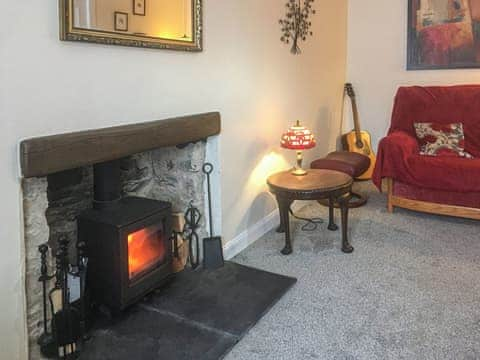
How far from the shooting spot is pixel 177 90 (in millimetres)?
2383

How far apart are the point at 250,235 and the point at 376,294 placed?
3.31ft

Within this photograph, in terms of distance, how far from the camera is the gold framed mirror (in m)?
1.76

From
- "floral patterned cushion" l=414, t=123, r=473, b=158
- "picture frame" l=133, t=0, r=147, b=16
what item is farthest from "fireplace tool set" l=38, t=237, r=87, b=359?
"floral patterned cushion" l=414, t=123, r=473, b=158

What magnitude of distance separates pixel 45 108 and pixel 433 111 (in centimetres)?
333

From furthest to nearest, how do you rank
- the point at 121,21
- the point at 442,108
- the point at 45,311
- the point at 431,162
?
1. the point at 442,108
2. the point at 431,162
3. the point at 121,21
4. the point at 45,311

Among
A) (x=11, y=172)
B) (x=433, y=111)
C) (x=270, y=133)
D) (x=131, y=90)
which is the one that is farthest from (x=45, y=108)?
(x=433, y=111)

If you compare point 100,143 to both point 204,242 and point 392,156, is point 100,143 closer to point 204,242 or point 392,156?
point 204,242

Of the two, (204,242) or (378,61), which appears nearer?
(204,242)

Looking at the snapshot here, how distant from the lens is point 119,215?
85.1 inches

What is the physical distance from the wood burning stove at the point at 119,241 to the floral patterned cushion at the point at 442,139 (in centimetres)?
242

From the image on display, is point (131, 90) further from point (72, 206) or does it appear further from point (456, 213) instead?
point (456, 213)

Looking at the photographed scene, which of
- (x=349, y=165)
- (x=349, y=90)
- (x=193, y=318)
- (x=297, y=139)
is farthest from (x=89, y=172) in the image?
(x=349, y=90)

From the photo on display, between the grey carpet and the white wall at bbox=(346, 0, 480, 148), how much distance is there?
165cm

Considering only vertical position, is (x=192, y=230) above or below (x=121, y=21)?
below
